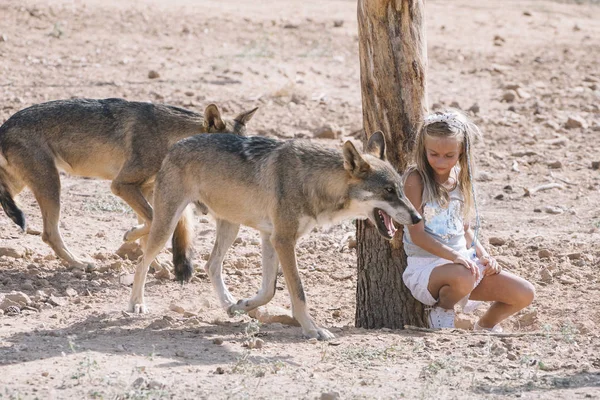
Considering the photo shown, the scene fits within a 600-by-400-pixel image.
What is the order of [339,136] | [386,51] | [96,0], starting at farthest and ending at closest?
[96,0] < [339,136] < [386,51]

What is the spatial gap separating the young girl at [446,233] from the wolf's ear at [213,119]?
2344mm

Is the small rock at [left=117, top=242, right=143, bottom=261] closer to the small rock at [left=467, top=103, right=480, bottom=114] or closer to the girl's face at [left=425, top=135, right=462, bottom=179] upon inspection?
the girl's face at [left=425, top=135, right=462, bottom=179]

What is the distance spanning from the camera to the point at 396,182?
721cm

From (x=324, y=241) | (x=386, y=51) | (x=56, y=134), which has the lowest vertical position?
(x=324, y=241)

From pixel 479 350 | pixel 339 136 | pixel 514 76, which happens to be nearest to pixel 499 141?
pixel 339 136

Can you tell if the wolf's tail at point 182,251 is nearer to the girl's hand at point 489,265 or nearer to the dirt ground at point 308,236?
the dirt ground at point 308,236

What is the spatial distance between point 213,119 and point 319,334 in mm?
2666

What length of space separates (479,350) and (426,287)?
769 millimetres

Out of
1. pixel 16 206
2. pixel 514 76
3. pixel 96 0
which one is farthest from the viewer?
pixel 96 0

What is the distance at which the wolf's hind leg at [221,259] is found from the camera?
334 inches

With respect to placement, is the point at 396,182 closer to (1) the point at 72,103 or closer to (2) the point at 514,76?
(1) the point at 72,103

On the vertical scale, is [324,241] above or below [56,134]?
below

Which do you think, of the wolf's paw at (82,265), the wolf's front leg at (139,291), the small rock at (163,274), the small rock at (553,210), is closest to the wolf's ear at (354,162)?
the wolf's front leg at (139,291)

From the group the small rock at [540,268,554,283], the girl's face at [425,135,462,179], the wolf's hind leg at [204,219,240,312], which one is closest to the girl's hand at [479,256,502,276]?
the girl's face at [425,135,462,179]
